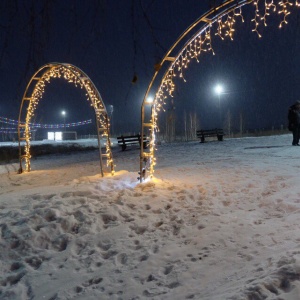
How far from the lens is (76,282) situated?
3.98 meters

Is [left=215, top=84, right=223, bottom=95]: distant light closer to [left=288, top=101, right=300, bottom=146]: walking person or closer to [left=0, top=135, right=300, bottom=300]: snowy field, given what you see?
[left=288, top=101, right=300, bottom=146]: walking person

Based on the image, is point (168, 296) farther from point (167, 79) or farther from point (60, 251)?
point (167, 79)

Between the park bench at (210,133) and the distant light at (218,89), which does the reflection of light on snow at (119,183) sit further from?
the distant light at (218,89)

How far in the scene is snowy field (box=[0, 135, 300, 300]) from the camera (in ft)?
11.7

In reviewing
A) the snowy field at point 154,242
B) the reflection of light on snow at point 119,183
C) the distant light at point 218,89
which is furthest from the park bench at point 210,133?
the snowy field at point 154,242

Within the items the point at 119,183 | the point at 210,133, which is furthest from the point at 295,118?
the point at 119,183

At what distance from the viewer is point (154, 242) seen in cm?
489

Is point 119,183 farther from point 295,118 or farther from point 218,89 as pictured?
point 218,89

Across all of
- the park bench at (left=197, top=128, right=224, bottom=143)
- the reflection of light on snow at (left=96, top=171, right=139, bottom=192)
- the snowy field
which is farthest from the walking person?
the reflection of light on snow at (left=96, top=171, right=139, bottom=192)

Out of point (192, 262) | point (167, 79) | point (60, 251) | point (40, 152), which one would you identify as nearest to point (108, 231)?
point (60, 251)

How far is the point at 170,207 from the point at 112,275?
100 inches

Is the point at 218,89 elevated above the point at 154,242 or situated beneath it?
elevated above

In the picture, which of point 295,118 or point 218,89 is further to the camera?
point 218,89

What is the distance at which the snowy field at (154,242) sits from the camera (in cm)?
358
